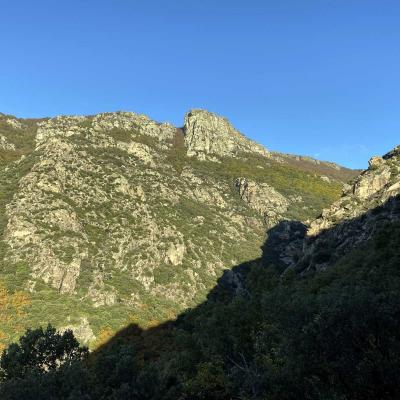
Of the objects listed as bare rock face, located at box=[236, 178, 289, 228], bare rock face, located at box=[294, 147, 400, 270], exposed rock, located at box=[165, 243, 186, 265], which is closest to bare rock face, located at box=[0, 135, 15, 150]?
exposed rock, located at box=[165, 243, 186, 265]

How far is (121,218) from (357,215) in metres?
71.0

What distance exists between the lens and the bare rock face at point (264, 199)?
516ft

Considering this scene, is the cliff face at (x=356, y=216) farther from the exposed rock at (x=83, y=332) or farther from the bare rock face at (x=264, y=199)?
the bare rock face at (x=264, y=199)

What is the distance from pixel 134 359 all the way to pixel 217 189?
126 m

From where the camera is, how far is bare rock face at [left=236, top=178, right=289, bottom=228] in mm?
157125

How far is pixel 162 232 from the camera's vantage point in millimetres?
122625

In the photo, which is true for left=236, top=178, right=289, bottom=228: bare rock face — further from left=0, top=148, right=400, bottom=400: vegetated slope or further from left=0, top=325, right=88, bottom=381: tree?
left=0, top=325, right=88, bottom=381: tree

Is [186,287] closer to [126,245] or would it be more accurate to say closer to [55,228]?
[126,245]

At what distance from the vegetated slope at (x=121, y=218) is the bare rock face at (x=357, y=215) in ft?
133

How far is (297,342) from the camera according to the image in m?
23.4

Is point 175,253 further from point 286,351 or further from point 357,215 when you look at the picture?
A: point 286,351

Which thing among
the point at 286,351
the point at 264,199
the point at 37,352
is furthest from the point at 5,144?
the point at 286,351

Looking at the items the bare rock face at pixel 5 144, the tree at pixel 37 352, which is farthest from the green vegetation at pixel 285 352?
the bare rock face at pixel 5 144

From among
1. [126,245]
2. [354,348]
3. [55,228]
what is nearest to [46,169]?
[55,228]
